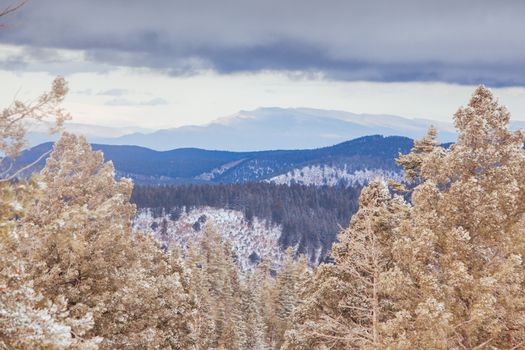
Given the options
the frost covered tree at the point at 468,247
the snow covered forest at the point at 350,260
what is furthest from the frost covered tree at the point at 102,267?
the frost covered tree at the point at 468,247

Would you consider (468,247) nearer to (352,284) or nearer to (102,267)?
(352,284)

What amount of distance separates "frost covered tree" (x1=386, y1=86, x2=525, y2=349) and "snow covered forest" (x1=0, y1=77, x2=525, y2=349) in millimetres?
35

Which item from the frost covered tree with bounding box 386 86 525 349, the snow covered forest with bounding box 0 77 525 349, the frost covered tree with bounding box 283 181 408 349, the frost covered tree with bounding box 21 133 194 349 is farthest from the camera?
the frost covered tree with bounding box 283 181 408 349

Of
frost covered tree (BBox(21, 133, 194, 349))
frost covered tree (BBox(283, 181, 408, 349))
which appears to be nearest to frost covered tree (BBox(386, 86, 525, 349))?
frost covered tree (BBox(283, 181, 408, 349))

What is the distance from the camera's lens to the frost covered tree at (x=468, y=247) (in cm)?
1284

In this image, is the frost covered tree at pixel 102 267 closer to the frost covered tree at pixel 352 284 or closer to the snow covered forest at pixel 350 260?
the snow covered forest at pixel 350 260

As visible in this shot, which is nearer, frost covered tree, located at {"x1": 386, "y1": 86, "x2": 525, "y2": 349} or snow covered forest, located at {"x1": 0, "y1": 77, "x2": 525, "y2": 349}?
snow covered forest, located at {"x1": 0, "y1": 77, "x2": 525, "y2": 349}

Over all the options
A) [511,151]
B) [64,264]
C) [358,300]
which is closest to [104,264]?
[64,264]

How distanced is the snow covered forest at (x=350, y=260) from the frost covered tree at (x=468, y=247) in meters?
0.03

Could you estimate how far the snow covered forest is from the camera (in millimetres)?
8633

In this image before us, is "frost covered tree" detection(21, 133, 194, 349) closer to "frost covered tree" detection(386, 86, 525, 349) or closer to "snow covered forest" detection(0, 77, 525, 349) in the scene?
"snow covered forest" detection(0, 77, 525, 349)

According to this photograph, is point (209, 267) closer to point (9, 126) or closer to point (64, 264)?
point (64, 264)

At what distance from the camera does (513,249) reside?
13602 mm

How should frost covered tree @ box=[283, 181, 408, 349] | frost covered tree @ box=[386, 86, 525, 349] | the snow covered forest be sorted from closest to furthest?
the snow covered forest < frost covered tree @ box=[386, 86, 525, 349] < frost covered tree @ box=[283, 181, 408, 349]
